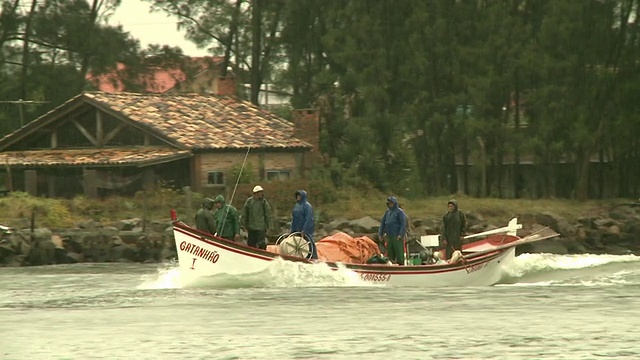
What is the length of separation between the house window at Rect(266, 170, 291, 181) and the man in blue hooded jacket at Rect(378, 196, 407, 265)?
935 inches

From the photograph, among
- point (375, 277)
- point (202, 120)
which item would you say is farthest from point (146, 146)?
point (375, 277)

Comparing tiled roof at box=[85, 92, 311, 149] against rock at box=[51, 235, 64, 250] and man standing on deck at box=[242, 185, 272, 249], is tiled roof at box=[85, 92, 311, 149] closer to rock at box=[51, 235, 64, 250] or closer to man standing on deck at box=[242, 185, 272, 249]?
rock at box=[51, 235, 64, 250]

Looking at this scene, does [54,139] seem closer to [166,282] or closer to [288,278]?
[166,282]

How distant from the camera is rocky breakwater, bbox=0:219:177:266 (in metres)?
42.5

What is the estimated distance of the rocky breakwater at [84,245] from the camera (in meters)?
42.5

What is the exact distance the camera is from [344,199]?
53031mm

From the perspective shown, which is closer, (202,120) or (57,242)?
(57,242)

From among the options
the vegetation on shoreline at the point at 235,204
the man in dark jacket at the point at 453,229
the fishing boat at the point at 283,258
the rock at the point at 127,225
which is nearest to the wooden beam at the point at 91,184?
the vegetation on shoreline at the point at 235,204

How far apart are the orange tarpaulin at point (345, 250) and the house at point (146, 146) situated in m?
21.2

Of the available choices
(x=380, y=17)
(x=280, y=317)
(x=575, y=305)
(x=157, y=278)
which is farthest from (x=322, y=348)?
(x=380, y=17)

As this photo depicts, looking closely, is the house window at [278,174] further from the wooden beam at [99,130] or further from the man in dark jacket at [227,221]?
the man in dark jacket at [227,221]

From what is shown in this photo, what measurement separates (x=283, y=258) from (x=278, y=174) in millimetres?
25930

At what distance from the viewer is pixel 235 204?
161 feet

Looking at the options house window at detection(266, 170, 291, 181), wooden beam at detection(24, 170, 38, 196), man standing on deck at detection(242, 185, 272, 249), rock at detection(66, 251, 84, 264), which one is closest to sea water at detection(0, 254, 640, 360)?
man standing on deck at detection(242, 185, 272, 249)
